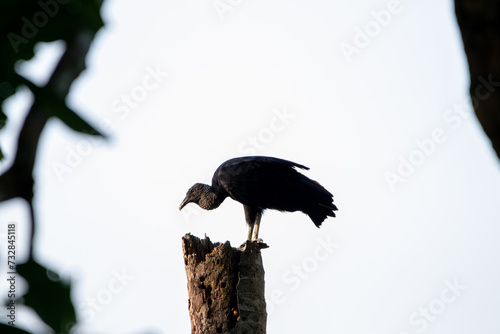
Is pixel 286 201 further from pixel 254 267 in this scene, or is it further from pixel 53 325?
pixel 53 325

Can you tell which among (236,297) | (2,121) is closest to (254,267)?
(236,297)

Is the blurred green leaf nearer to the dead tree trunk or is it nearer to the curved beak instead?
the dead tree trunk

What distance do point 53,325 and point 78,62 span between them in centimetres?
21

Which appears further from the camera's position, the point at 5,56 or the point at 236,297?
the point at 236,297

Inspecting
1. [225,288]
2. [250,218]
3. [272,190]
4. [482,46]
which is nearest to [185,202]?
[250,218]

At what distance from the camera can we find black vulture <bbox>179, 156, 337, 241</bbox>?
5.77 metres

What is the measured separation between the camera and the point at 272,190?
575cm

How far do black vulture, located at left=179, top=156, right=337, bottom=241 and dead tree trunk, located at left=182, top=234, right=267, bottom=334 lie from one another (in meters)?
1.29

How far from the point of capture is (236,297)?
4.27 m

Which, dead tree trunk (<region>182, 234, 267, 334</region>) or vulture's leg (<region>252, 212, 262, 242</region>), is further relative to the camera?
vulture's leg (<region>252, 212, 262, 242</region>)

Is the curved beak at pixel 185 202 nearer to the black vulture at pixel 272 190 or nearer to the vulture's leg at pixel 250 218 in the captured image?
the black vulture at pixel 272 190

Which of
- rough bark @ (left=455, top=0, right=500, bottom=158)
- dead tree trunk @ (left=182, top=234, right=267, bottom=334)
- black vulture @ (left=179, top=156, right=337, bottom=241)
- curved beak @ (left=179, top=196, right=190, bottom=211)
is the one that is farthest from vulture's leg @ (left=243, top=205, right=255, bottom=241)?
rough bark @ (left=455, top=0, right=500, bottom=158)

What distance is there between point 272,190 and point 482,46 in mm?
5189

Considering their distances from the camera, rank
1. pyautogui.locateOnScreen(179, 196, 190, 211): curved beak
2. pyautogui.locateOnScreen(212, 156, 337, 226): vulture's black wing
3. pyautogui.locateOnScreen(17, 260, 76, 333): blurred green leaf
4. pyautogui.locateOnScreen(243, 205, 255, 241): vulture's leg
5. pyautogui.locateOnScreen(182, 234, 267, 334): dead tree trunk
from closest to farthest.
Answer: pyautogui.locateOnScreen(17, 260, 76, 333): blurred green leaf, pyautogui.locateOnScreen(182, 234, 267, 334): dead tree trunk, pyautogui.locateOnScreen(212, 156, 337, 226): vulture's black wing, pyautogui.locateOnScreen(243, 205, 255, 241): vulture's leg, pyautogui.locateOnScreen(179, 196, 190, 211): curved beak
